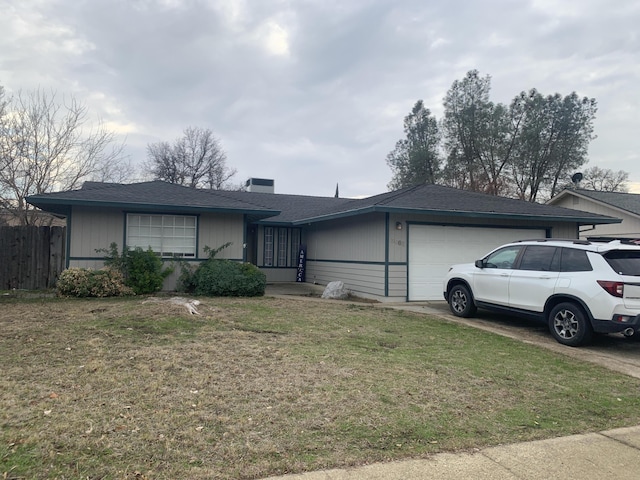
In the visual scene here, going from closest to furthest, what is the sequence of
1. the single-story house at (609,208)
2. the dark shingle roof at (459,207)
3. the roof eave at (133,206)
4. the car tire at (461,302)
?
the car tire at (461,302) < the roof eave at (133,206) < the dark shingle roof at (459,207) < the single-story house at (609,208)

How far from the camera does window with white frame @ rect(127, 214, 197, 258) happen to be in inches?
496

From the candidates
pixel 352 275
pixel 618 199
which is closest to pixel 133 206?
pixel 352 275

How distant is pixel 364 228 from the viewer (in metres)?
13.2

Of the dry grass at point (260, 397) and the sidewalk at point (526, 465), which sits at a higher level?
the dry grass at point (260, 397)

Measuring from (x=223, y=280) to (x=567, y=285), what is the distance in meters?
8.21

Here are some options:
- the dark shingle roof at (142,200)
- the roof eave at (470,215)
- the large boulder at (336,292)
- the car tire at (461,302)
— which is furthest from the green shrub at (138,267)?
the car tire at (461,302)

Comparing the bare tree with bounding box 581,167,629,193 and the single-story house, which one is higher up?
the bare tree with bounding box 581,167,629,193

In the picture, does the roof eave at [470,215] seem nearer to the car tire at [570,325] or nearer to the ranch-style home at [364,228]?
the ranch-style home at [364,228]

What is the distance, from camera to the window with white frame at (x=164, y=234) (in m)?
12.6

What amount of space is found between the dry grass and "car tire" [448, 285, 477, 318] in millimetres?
2135

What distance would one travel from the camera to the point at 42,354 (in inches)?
211

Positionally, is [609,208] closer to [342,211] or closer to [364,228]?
[364,228]

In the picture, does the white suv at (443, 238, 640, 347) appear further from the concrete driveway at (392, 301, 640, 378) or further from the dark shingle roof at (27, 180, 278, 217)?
the dark shingle roof at (27, 180, 278, 217)

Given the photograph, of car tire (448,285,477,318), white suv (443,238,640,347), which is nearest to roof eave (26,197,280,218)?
car tire (448,285,477,318)
